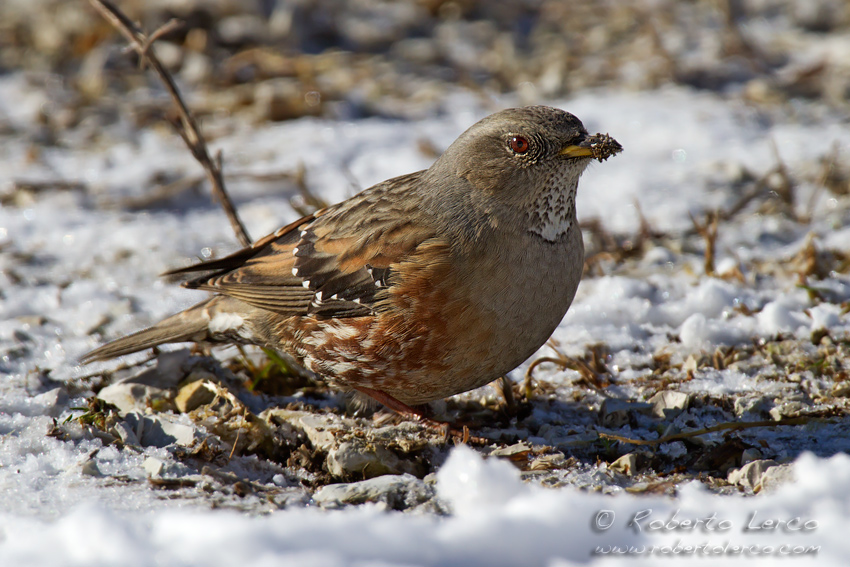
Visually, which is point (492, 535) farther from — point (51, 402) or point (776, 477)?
point (51, 402)

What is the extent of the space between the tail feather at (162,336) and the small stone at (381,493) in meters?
1.53

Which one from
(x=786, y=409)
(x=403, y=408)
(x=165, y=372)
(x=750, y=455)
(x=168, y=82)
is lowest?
(x=750, y=455)

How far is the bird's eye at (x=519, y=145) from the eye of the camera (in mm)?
Answer: 3820

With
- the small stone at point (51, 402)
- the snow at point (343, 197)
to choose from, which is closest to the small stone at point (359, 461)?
the snow at point (343, 197)

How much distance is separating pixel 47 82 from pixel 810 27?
25.5 feet

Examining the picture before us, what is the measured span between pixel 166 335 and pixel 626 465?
2421mm

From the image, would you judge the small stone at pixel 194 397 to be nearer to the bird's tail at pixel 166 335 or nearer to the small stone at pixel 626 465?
the bird's tail at pixel 166 335

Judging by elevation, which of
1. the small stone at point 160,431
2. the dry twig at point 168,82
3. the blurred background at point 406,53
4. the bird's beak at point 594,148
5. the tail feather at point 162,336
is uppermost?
the blurred background at point 406,53

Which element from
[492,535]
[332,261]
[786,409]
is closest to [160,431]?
[332,261]

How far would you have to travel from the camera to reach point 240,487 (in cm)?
306

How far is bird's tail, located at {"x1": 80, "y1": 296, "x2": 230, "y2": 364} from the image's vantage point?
13.8 feet

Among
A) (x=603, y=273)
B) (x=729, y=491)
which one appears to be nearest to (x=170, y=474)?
(x=729, y=491)

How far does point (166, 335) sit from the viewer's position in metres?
4.21

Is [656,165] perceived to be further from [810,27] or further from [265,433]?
[265,433]
